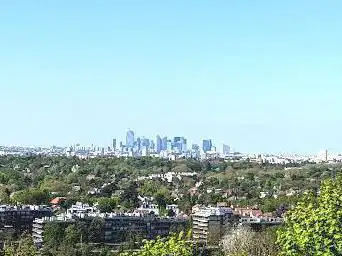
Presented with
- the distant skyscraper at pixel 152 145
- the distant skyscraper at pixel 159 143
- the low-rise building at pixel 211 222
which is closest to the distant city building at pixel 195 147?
the distant skyscraper at pixel 159 143

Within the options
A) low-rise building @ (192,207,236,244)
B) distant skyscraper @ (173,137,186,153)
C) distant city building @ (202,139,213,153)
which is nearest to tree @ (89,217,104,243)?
low-rise building @ (192,207,236,244)

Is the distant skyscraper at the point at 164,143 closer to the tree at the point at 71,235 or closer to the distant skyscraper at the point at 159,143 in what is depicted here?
the distant skyscraper at the point at 159,143

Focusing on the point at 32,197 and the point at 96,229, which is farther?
the point at 32,197

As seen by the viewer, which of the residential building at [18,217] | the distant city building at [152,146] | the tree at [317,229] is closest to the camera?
the tree at [317,229]

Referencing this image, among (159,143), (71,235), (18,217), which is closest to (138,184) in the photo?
(18,217)

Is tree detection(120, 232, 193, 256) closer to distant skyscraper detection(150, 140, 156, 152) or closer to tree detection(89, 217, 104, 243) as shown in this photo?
tree detection(89, 217, 104, 243)

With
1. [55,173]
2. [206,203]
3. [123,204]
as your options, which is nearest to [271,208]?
[206,203]

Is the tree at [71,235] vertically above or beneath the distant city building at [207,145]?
beneath

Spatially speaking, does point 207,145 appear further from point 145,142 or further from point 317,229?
point 317,229

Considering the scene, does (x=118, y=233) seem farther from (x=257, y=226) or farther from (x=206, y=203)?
(x=206, y=203)
